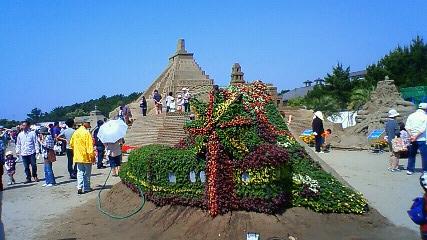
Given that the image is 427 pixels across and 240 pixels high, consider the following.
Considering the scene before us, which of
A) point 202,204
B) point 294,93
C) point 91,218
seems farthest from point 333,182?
point 294,93

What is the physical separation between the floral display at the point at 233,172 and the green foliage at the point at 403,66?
42.2 m

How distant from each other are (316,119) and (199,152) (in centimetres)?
1118

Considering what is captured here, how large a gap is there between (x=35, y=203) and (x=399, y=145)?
30.4 feet

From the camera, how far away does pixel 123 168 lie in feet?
32.4

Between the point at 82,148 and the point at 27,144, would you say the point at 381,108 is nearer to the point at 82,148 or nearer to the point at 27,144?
the point at 82,148

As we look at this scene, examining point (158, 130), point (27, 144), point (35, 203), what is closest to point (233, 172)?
point (35, 203)

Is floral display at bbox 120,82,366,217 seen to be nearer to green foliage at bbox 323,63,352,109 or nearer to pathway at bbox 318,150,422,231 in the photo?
pathway at bbox 318,150,422,231

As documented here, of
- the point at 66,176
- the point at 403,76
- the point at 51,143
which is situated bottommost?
the point at 66,176

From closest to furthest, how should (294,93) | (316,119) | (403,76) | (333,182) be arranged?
1. (333,182)
2. (316,119)
3. (403,76)
4. (294,93)

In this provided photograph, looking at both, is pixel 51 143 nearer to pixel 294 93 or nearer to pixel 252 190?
pixel 252 190

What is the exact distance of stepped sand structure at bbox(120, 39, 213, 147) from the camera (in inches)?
878

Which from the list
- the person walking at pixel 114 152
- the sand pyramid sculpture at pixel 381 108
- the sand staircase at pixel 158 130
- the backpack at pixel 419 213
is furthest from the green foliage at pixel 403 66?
the backpack at pixel 419 213

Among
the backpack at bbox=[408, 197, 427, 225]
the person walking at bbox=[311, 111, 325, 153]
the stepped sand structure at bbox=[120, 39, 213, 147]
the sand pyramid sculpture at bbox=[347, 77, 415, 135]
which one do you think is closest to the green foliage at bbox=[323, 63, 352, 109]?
the stepped sand structure at bbox=[120, 39, 213, 147]

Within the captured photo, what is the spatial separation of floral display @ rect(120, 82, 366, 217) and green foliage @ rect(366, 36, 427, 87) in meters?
42.2
